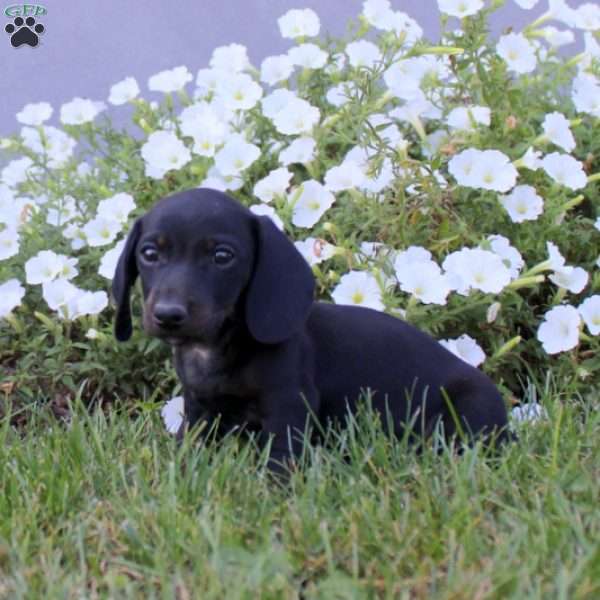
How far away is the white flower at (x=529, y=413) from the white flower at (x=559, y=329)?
0.81 feet

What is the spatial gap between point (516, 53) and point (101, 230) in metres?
1.62

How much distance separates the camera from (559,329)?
157 inches

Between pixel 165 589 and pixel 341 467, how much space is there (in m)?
0.84

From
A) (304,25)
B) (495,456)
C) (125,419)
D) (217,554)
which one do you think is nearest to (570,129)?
(304,25)

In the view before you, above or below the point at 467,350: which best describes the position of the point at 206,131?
above

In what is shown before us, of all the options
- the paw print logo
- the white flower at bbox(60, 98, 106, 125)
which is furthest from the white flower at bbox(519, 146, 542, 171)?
the paw print logo

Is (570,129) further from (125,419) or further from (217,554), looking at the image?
(217,554)

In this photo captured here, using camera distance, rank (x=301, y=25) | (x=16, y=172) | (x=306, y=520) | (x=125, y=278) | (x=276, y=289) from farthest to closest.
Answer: (x=16, y=172) → (x=301, y=25) → (x=125, y=278) → (x=276, y=289) → (x=306, y=520)

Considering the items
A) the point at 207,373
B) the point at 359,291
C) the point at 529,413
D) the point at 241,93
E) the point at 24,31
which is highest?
the point at 24,31

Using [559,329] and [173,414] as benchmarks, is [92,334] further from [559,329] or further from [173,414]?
[559,329]

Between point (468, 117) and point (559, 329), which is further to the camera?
point (468, 117)

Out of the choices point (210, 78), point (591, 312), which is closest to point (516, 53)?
point (591, 312)

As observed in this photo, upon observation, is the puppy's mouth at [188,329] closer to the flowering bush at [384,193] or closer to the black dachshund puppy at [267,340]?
the black dachshund puppy at [267,340]

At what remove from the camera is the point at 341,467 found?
2.91 m
